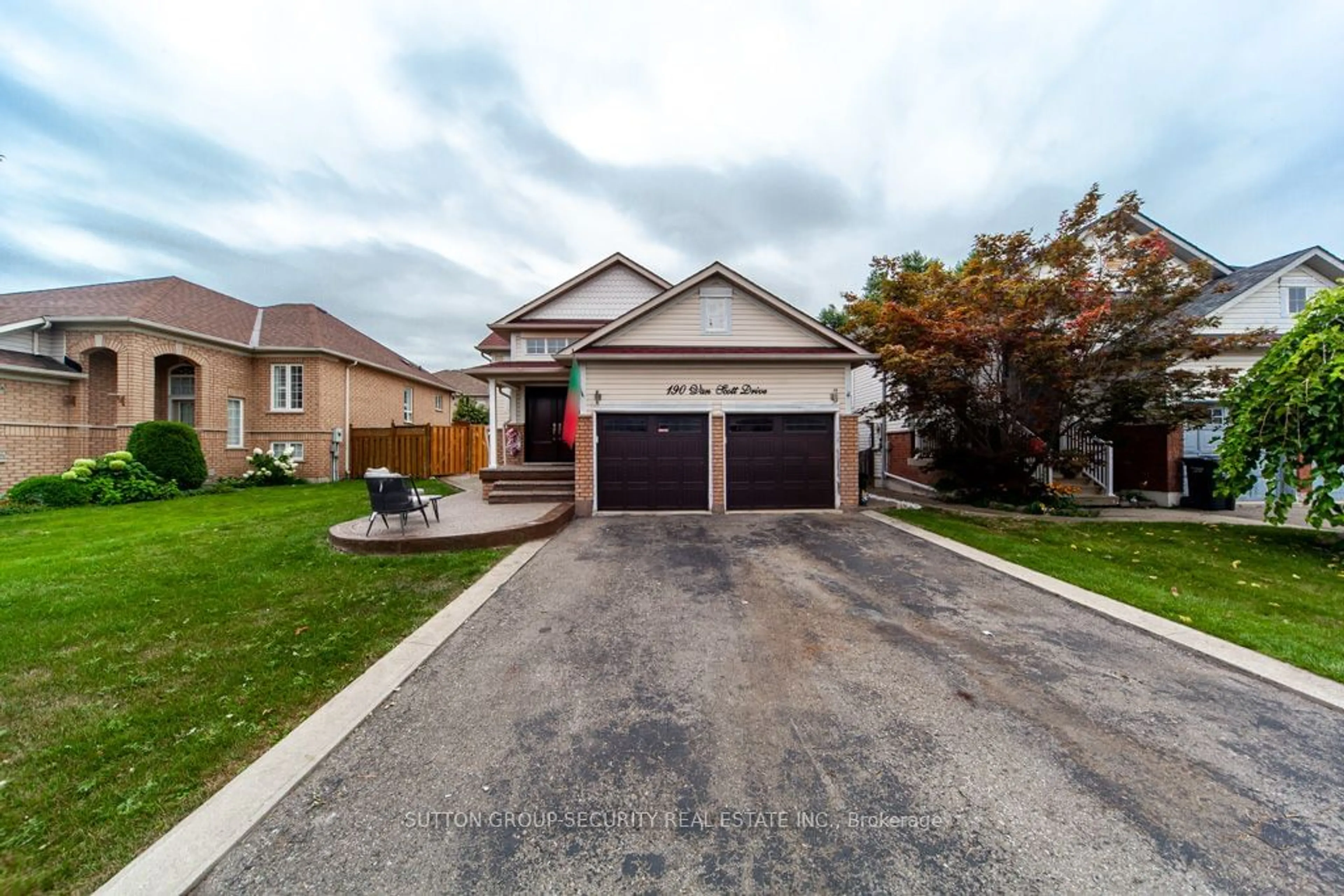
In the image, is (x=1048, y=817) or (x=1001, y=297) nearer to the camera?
(x=1048, y=817)

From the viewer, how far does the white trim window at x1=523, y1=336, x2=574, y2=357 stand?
1431cm

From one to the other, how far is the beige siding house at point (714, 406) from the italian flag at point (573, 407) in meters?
0.07

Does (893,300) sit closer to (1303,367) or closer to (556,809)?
(1303,367)

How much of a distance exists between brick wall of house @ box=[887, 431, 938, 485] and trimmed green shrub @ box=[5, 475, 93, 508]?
74.7 feet

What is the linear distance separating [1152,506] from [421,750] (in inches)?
643

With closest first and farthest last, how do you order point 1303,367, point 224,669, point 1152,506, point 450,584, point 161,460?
point 224,669 → point 450,584 → point 1303,367 → point 1152,506 → point 161,460

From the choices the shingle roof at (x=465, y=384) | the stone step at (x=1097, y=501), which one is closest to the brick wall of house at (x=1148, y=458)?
the stone step at (x=1097, y=501)

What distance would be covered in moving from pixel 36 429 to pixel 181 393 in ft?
11.0

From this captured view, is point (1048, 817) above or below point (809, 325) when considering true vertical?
below

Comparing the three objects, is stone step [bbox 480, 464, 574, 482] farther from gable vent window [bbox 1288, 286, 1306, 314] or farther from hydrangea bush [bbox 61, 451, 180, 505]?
gable vent window [bbox 1288, 286, 1306, 314]

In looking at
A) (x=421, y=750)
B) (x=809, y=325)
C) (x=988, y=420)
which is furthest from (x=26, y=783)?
(x=988, y=420)

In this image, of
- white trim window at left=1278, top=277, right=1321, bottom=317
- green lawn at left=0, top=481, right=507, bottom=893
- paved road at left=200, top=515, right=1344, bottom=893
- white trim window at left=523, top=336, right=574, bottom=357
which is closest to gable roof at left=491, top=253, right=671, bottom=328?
white trim window at left=523, top=336, right=574, bottom=357

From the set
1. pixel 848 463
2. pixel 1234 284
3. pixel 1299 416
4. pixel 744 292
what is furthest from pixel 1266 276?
pixel 744 292

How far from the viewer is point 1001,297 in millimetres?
10336
